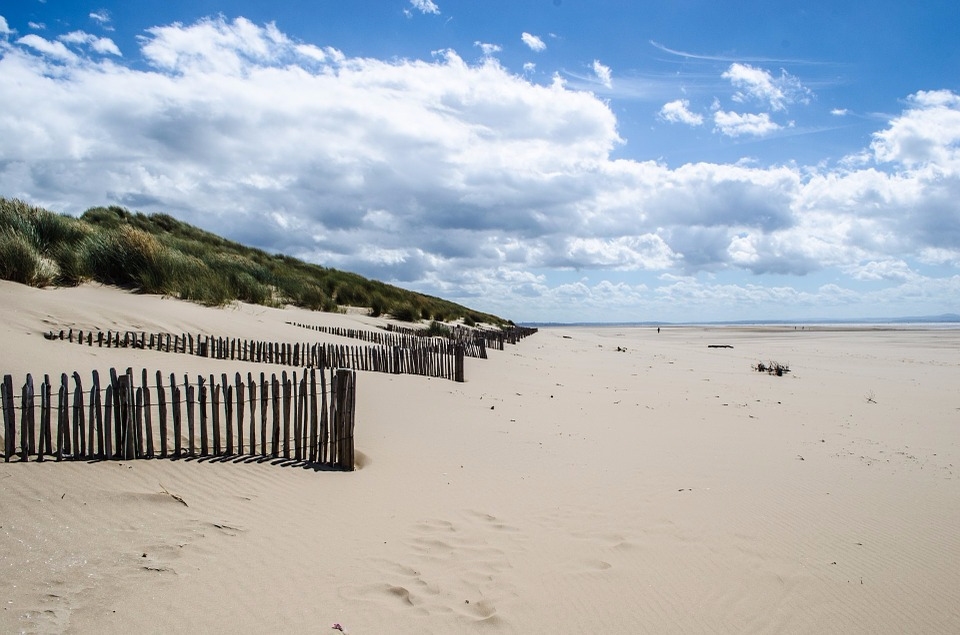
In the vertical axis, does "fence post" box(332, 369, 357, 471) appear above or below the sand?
above

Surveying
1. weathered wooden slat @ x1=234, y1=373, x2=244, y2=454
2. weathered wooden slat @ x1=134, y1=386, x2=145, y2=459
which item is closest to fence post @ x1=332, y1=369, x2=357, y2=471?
weathered wooden slat @ x1=234, y1=373, x2=244, y2=454

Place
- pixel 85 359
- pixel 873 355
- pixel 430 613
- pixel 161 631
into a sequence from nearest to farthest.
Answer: pixel 161 631, pixel 430 613, pixel 85 359, pixel 873 355

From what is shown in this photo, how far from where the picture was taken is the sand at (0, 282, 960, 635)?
10.9 feet

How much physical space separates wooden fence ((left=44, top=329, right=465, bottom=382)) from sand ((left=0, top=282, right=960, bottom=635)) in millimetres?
1137

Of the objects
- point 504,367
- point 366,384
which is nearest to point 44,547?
point 366,384

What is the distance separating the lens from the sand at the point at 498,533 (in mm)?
3309

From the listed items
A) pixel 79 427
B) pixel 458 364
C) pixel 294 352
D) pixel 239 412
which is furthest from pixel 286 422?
pixel 458 364

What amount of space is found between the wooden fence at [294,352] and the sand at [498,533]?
3.73ft

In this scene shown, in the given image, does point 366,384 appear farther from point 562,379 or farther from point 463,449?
point 562,379

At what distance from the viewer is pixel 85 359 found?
25.3 ft

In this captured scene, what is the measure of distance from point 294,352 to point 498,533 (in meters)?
8.24

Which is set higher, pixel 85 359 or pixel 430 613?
pixel 85 359

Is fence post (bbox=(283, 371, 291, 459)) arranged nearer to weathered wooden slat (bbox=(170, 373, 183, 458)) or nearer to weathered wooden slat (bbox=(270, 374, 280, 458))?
weathered wooden slat (bbox=(270, 374, 280, 458))

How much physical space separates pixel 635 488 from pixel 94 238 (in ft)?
56.7
